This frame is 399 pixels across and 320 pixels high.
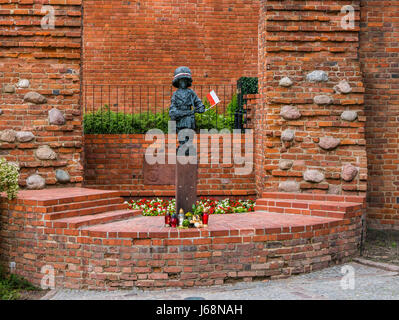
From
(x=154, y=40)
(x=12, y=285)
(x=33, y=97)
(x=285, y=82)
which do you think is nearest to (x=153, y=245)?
(x=12, y=285)

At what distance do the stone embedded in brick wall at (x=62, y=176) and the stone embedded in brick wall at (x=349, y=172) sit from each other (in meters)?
4.38

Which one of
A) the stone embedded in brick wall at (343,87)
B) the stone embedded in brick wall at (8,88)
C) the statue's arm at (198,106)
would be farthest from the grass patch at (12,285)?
the stone embedded in brick wall at (343,87)

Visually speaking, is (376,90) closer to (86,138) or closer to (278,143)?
(278,143)

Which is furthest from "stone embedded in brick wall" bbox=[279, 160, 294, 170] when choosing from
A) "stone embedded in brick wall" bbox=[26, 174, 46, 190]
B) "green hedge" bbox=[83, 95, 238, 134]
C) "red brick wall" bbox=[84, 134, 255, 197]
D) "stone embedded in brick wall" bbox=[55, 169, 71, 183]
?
"stone embedded in brick wall" bbox=[26, 174, 46, 190]

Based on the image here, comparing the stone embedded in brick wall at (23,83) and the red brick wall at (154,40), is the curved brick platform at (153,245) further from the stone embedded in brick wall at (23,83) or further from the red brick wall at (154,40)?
the red brick wall at (154,40)

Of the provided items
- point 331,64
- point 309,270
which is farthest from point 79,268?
point 331,64

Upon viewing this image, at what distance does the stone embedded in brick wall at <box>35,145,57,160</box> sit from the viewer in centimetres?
708

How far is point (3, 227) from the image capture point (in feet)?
19.5

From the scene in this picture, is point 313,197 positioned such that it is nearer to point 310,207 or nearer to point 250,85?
point 310,207

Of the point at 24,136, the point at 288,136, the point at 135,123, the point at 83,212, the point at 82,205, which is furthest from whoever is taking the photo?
the point at 135,123

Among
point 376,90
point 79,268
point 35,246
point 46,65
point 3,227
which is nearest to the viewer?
point 79,268

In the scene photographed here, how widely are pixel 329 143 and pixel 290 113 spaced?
79 centimetres

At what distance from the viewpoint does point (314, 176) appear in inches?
284

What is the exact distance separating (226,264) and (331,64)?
13.2 ft
